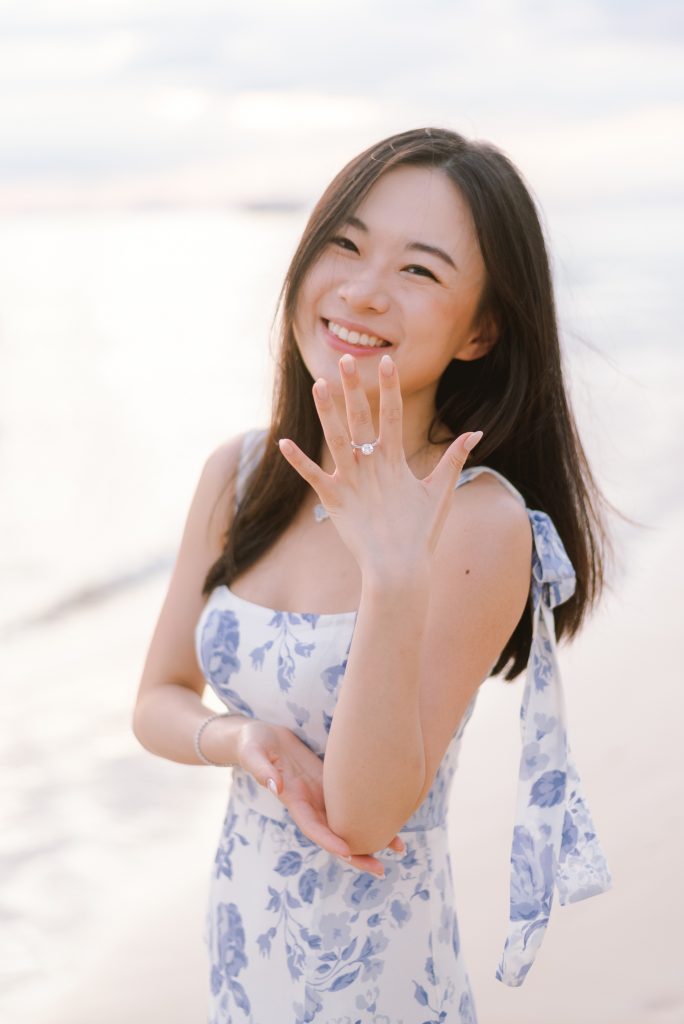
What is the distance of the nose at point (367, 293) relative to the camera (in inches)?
82.8

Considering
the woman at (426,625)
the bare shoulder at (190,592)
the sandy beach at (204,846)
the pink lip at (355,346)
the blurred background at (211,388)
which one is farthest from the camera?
the blurred background at (211,388)

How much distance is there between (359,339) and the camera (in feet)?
7.00

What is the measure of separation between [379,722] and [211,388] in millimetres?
8560

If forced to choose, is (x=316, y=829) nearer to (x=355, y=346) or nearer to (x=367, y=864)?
(x=367, y=864)

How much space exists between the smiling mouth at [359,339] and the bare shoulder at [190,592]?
1.53 feet

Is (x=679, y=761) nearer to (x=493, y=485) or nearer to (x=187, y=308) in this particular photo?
(x=493, y=485)

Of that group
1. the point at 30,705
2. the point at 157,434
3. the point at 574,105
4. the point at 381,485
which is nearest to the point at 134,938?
the point at 30,705

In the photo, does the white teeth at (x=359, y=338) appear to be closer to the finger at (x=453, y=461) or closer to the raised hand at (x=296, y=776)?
the finger at (x=453, y=461)

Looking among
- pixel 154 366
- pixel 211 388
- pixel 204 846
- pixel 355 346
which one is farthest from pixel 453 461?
pixel 154 366

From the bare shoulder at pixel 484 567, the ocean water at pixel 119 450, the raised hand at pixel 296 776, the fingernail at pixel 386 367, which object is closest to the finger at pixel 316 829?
the raised hand at pixel 296 776

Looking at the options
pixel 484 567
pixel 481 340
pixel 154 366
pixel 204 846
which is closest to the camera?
pixel 484 567

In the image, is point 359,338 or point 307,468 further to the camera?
point 359,338

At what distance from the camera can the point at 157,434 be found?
9.10 m

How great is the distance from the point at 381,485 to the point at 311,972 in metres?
0.85
